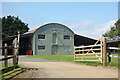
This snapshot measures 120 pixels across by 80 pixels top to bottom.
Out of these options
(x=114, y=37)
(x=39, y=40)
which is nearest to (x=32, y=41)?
(x=39, y=40)

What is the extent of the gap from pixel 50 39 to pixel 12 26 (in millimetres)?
31271

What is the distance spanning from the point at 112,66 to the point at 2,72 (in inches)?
266

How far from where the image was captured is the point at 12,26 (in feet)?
243

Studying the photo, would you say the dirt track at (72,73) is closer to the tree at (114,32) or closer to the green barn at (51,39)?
the green barn at (51,39)

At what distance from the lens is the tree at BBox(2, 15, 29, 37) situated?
72.6m

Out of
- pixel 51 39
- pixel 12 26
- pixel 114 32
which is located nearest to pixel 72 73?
pixel 51 39

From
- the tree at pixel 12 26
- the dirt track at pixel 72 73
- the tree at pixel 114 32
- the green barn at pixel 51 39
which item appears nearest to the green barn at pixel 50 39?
the green barn at pixel 51 39

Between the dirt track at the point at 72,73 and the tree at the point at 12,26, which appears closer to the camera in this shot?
the dirt track at the point at 72,73

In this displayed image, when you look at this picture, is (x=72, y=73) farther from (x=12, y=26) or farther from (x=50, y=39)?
(x=12, y=26)

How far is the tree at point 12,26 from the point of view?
72562 mm

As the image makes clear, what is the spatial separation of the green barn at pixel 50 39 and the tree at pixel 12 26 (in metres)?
27.3

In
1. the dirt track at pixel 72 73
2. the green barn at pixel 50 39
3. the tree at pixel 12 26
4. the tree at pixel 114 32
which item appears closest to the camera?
the dirt track at pixel 72 73

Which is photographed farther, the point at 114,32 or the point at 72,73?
the point at 114,32

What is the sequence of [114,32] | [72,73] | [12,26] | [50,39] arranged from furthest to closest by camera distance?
[12,26] < [114,32] < [50,39] < [72,73]
